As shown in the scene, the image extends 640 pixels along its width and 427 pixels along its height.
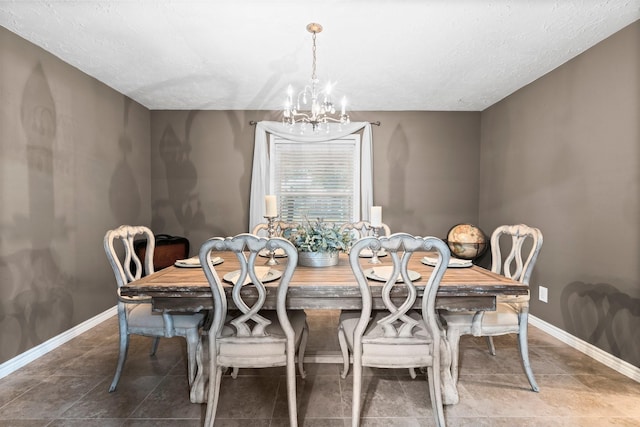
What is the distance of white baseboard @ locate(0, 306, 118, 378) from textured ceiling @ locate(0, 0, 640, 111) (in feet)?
7.62

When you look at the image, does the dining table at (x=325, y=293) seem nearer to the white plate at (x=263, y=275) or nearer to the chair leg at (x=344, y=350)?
the white plate at (x=263, y=275)

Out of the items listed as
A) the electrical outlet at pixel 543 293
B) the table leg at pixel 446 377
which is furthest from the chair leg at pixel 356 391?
the electrical outlet at pixel 543 293

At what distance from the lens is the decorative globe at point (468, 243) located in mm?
3441

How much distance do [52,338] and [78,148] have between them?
5.37ft

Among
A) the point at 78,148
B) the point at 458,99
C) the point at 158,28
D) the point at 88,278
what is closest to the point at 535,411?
the point at 458,99

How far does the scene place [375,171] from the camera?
13.2 ft

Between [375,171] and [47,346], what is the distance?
11.9 ft

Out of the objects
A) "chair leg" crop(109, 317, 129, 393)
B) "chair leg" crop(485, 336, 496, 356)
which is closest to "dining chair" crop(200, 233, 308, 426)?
"chair leg" crop(109, 317, 129, 393)

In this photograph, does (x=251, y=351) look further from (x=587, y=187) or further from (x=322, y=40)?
(x=587, y=187)

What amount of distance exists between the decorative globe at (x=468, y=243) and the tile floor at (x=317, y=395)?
3.99ft

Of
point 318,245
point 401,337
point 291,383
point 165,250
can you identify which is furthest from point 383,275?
point 165,250

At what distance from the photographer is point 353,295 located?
60.9 inches

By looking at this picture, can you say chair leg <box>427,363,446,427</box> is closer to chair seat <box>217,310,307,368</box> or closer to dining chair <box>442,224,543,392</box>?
dining chair <box>442,224,543,392</box>

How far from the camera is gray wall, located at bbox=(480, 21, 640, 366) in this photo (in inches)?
84.0
